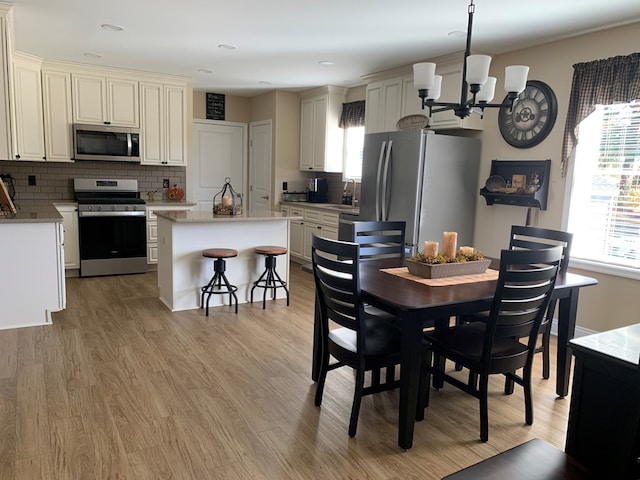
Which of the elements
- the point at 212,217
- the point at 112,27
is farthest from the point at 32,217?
the point at 112,27

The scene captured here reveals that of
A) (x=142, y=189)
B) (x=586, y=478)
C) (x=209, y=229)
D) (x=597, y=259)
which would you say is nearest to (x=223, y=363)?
(x=209, y=229)

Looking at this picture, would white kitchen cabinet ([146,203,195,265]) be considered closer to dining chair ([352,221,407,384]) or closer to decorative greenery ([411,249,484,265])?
dining chair ([352,221,407,384])

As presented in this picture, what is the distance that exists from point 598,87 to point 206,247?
11.6ft

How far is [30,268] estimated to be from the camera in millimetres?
3785

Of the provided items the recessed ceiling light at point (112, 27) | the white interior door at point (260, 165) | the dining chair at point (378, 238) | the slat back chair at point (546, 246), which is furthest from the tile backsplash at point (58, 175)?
the slat back chair at point (546, 246)

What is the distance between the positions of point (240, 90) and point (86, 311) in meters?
4.08

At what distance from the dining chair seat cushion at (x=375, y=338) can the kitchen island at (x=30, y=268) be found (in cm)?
255

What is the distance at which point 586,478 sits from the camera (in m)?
1.45

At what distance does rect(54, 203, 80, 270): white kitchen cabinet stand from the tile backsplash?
0.51m

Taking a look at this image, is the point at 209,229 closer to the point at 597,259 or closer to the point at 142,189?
the point at 142,189

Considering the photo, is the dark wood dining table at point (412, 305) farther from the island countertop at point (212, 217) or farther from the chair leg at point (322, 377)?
the island countertop at point (212, 217)

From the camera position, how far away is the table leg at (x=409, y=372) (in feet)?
7.13

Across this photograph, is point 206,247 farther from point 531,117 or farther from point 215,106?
point 215,106

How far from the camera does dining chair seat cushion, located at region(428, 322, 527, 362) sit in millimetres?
2406
